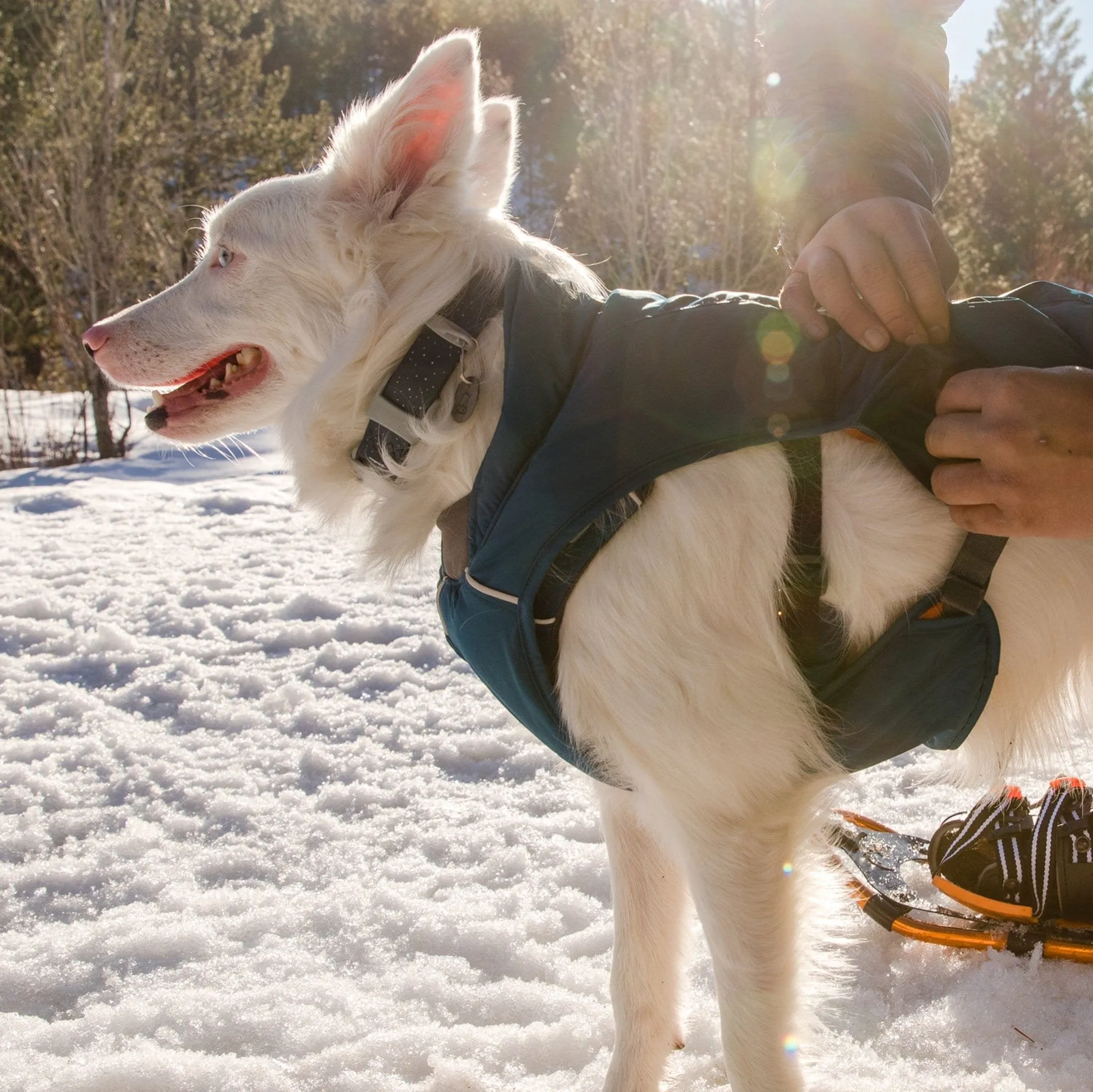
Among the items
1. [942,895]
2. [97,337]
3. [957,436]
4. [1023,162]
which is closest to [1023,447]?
[957,436]

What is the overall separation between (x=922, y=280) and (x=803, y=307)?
200mm

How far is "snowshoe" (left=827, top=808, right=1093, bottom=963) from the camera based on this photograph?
219 cm

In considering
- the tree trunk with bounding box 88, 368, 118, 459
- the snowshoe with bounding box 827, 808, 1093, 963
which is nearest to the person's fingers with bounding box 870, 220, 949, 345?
the snowshoe with bounding box 827, 808, 1093, 963

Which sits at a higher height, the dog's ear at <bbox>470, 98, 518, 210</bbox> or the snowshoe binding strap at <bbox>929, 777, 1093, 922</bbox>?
the dog's ear at <bbox>470, 98, 518, 210</bbox>

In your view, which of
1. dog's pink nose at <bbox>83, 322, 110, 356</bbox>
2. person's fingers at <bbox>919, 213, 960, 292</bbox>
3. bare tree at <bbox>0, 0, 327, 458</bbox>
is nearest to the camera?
person's fingers at <bbox>919, 213, 960, 292</bbox>

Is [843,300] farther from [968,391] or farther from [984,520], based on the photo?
[984,520]

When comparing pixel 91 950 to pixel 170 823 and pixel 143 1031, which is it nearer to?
pixel 143 1031

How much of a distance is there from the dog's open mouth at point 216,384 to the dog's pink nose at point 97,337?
0.21 meters

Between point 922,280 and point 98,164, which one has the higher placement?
point 98,164

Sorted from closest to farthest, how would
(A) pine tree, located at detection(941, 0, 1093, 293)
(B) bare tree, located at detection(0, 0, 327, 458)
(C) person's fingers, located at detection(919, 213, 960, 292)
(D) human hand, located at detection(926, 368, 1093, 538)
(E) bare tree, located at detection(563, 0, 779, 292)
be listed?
(D) human hand, located at detection(926, 368, 1093, 538)
(C) person's fingers, located at detection(919, 213, 960, 292)
(B) bare tree, located at detection(0, 0, 327, 458)
(E) bare tree, located at detection(563, 0, 779, 292)
(A) pine tree, located at detection(941, 0, 1093, 293)

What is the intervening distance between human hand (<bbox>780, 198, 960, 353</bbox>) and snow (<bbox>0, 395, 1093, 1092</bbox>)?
103cm

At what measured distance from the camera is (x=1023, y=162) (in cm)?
3064

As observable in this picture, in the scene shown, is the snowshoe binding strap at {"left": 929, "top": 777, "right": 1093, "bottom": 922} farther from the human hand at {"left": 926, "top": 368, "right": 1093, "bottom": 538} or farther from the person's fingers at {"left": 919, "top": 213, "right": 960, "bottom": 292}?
the person's fingers at {"left": 919, "top": 213, "right": 960, "bottom": 292}

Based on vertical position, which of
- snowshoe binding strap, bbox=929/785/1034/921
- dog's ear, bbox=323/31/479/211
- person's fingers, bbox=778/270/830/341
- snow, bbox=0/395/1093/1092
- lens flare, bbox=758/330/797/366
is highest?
dog's ear, bbox=323/31/479/211
